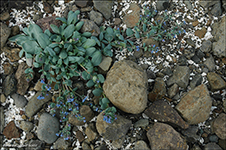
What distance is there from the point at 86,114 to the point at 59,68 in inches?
31.6

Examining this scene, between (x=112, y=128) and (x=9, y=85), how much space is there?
5.72ft

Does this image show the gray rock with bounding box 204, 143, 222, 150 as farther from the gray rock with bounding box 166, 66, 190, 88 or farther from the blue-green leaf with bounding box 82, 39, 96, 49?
the blue-green leaf with bounding box 82, 39, 96, 49

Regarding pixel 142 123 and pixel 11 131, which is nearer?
pixel 142 123

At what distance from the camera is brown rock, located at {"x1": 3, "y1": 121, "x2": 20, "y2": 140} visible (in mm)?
2783

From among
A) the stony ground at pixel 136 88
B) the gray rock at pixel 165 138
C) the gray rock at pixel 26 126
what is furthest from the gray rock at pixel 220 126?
the gray rock at pixel 26 126

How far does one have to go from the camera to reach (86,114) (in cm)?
268

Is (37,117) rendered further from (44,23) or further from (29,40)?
(44,23)

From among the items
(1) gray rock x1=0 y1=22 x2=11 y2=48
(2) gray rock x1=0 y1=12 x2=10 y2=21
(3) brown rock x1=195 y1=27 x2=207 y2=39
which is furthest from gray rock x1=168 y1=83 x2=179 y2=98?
(2) gray rock x1=0 y1=12 x2=10 y2=21

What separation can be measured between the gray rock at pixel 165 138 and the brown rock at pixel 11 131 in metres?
2.01

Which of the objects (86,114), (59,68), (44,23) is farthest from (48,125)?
(44,23)

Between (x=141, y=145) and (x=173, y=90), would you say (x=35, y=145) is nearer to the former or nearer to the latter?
(x=141, y=145)

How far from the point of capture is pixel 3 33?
9.53ft

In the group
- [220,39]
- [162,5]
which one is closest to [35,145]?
[162,5]

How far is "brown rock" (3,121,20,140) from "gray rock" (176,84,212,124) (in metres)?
2.48
